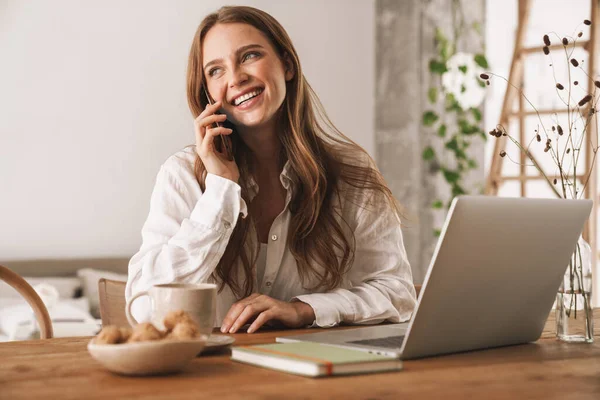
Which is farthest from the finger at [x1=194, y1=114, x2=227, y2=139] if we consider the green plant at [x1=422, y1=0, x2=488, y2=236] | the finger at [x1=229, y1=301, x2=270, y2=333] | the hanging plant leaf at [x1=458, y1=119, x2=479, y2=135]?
the hanging plant leaf at [x1=458, y1=119, x2=479, y2=135]

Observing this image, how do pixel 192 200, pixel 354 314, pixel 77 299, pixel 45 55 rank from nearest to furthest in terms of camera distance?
pixel 354 314, pixel 192 200, pixel 77 299, pixel 45 55

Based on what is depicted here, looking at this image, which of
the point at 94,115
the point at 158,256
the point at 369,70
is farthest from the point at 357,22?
the point at 158,256

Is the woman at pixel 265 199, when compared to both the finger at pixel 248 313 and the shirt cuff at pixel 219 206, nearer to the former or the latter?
the shirt cuff at pixel 219 206

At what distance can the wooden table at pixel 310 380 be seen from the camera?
85cm

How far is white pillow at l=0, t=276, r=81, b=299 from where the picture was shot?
377 centimetres

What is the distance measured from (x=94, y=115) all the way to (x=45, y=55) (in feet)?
1.33

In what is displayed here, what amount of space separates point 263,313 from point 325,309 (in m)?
0.16

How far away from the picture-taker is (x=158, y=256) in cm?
165

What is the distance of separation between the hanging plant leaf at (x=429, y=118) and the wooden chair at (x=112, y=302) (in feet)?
10.7

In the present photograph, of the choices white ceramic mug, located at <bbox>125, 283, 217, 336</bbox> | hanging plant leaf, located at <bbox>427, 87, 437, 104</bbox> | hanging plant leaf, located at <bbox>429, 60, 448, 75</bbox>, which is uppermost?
hanging plant leaf, located at <bbox>429, 60, 448, 75</bbox>

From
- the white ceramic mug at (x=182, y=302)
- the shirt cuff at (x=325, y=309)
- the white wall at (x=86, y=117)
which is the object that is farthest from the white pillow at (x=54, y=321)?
the white ceramic mug at (x=182, y=302)

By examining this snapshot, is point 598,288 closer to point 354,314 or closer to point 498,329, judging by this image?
point 354,314

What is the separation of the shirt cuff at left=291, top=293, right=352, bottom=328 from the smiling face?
56cm

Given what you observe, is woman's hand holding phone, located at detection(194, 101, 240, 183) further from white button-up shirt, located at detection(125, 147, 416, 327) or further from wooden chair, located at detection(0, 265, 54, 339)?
wooden chair, located at detection(0, 265, 54, 339)
